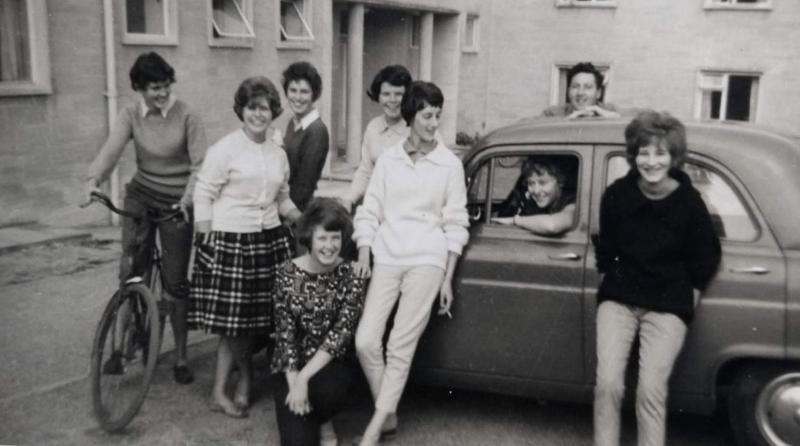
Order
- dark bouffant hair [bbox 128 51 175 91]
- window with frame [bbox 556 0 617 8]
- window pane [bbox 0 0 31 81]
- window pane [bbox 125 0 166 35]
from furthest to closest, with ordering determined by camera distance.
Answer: window with frame [bbox 556 0 617 8], window pane [bbox 125 0 166 35], window pane [bbox 0 0 31 81], dark bouffant hair [bbox 128 51 175 91]

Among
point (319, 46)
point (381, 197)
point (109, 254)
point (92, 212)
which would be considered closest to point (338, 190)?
point (319, 46)

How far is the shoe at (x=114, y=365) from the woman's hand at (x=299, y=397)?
3.57ft

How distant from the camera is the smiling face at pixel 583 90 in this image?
21.0 ft

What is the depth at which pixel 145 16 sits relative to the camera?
11727 millimetres

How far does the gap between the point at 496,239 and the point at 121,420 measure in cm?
217

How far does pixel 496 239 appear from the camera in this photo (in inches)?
193

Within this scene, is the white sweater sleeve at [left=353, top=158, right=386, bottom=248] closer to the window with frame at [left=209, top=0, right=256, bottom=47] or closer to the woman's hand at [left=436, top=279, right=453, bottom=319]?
the woman's hand at [left=436, top=279, right=453, bottom=319]

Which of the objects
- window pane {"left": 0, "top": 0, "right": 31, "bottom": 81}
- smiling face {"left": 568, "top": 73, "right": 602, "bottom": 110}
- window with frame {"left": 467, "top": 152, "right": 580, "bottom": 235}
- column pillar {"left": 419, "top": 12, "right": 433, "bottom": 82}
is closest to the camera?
window with frame {"left": 467, "top": 152, "right": 580, "bottom": 235}

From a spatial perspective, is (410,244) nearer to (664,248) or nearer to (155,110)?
(664,248)

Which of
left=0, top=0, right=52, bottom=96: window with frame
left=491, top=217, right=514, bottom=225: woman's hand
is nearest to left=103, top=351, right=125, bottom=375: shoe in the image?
left=491, top=217, right=514, bottom=225: woman's hand

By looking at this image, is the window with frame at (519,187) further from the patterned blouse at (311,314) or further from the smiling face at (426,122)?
the patterned blouse at (311,314)

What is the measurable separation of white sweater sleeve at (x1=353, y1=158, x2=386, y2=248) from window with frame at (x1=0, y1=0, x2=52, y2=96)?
623cm

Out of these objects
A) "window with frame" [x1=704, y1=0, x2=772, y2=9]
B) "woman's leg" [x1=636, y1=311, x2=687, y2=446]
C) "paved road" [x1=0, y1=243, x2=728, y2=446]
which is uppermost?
"window with frame" [x1=704, y1=0, x2=772, y2=9]

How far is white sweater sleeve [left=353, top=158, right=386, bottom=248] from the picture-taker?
16.1 feet
